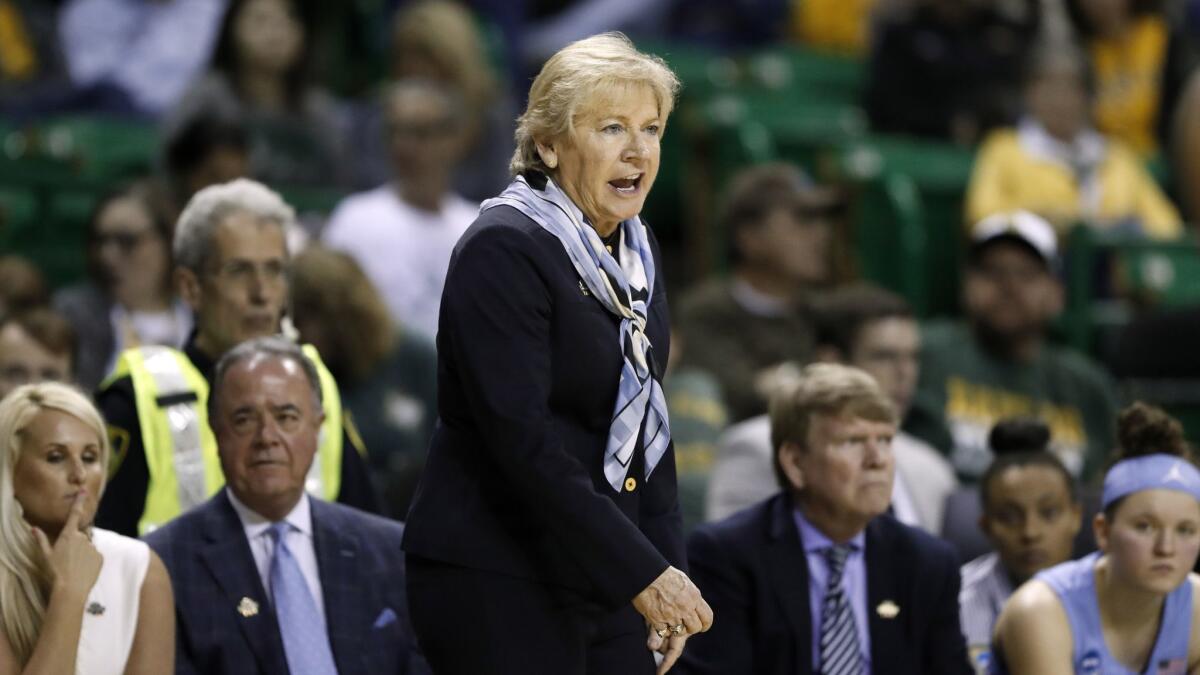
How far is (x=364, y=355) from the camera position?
6.41 meters

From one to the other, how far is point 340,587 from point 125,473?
703 mm

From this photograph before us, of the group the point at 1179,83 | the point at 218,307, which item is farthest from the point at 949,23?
the point at 218,307

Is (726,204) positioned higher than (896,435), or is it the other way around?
(726,204)

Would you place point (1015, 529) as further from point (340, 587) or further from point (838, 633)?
point (340, 587)

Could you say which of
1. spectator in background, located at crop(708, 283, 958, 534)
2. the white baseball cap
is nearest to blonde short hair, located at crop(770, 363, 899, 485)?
spectator in background, located at crop(708, 283, 958, 534)

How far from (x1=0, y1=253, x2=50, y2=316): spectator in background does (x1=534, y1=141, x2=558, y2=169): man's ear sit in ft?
12.0

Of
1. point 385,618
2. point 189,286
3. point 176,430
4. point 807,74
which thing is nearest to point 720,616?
point 385,618

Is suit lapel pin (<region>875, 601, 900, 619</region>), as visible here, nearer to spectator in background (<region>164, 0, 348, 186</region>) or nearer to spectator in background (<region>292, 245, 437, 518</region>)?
spectator in background (<region>292, 245, 437, 518</region>)

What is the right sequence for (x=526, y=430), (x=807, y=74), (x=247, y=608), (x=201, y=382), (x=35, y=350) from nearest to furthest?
(x=526, y=430) < (x=247, y=608) < (x=201, y=382) < (x=35, y=350) < (x=807, y=74)

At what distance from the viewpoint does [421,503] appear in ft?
10.9

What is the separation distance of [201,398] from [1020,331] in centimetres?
349

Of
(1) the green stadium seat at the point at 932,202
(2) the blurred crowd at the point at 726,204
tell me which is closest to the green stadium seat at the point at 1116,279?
(2) the blurred crowd at the point at 726,204

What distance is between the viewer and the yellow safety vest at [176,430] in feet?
16.0

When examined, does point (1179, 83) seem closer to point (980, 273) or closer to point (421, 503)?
point (980, 273)
